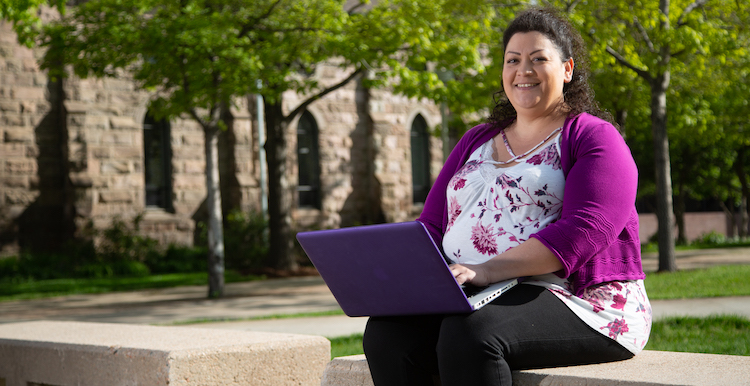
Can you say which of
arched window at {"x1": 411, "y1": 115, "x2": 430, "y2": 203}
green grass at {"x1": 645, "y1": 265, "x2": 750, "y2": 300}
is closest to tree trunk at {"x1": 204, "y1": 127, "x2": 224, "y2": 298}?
green grass at {"x1": 645, "y1": 265, "x2": 750, "y2": 300}

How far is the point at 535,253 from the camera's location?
7.66 feet

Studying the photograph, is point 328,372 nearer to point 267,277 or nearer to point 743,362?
point 743,362

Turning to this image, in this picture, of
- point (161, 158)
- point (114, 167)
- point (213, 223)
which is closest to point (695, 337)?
point (213, 223)

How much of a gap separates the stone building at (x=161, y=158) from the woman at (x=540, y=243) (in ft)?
48.7

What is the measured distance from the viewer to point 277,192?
16.2 m

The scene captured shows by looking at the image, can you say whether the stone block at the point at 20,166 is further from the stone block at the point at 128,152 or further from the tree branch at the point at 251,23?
the tree branch at the point at 251,23

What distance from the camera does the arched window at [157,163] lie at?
1808 centimetres

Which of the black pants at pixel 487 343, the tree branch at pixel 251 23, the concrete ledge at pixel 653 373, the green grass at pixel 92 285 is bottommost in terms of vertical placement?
the green grass at pixel 92 285

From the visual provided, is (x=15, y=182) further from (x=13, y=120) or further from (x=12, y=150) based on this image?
(x=13, y=120)

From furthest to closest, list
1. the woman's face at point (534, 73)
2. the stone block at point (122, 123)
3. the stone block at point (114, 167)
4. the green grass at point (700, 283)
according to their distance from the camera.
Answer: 1. the stone block at point (122, 123)
2. the stone block at point (114, 167)
3. the green grass at point (700, 283)
4. the woman's face at point (534, 73)

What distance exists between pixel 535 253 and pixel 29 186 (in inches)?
640

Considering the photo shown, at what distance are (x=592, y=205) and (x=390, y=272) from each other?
2.17 ft

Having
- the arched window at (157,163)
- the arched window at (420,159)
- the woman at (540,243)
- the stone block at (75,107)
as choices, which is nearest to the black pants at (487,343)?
the woman at (540,243)

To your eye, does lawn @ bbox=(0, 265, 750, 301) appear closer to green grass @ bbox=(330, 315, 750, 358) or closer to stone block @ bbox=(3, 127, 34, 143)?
green grass @ bbox=(330, 315, 750, 358)
